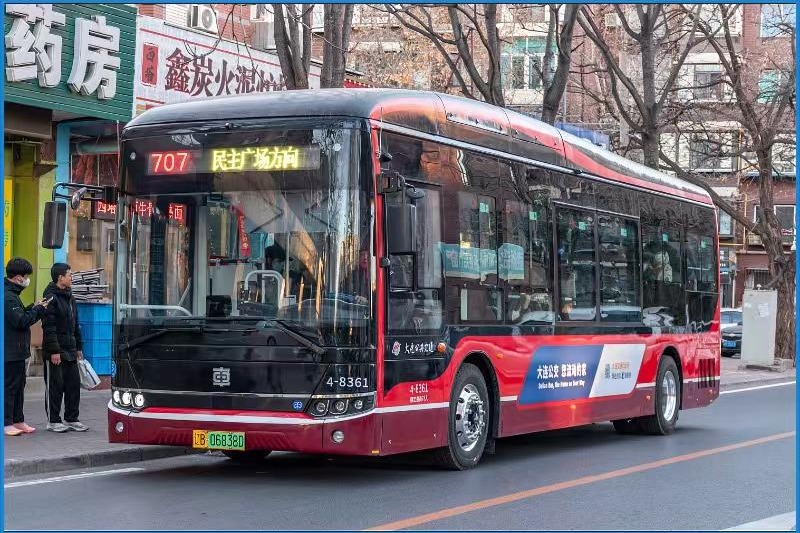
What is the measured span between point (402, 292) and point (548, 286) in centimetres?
302

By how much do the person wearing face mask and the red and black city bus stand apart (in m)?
2.53

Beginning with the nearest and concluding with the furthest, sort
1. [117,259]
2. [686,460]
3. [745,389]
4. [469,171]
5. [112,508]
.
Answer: [112,508]
[117,259]
[469,171]
[686,460]
[745,389]

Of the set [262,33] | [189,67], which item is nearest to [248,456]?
[189,67]

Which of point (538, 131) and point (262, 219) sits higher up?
point (538, 131)

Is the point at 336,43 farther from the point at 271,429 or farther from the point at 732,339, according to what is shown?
the point at 732,339

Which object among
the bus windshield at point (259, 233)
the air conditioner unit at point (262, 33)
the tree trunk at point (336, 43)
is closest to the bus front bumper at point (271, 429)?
the bus windshield at point (259, 233)

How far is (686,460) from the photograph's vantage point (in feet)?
43.7

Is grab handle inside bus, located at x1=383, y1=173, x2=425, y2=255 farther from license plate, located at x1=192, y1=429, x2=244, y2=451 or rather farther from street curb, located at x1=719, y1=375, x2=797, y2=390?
street curb, located at x1=719, y1=375, x2=797, y2=390

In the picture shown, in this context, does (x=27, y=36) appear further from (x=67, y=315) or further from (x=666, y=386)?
(x=666, y=386)

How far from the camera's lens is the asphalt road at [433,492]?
29.7ft

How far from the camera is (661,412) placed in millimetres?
16734

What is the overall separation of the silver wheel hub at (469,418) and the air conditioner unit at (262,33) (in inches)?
594

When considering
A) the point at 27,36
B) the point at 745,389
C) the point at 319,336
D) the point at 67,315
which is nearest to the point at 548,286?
the point at 319,336

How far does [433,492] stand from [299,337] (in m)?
1.63
